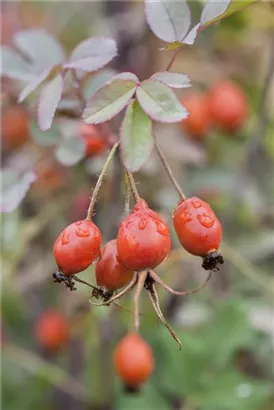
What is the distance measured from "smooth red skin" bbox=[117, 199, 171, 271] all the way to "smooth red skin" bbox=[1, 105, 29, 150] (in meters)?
0.93

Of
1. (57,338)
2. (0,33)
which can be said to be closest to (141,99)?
(57,338)

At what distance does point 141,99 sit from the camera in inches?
27.8

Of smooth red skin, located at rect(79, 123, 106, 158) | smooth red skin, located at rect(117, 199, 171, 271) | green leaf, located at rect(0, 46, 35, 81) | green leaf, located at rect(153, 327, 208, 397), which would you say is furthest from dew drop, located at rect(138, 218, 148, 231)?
green leaf, located at rect(153, 327, 208, 397)

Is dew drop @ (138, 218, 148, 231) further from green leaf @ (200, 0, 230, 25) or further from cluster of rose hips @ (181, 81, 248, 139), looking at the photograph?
cluster of rose hips @ (181, 81, 248, 139)

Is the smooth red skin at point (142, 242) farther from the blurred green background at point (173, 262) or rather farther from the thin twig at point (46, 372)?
the thin twig at point (46, 372)

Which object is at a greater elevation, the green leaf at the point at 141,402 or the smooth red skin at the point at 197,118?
the smooth red skin at the point at 197,118

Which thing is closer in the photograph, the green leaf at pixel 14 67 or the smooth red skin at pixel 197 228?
the smooth red skin at pixel 197 228

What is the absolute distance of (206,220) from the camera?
2.32 ft

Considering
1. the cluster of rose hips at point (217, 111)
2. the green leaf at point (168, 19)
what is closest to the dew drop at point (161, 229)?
the green leaf at point (168, 19)

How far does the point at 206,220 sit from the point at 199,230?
0.04 ft

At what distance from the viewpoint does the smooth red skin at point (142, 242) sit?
2.17 ft

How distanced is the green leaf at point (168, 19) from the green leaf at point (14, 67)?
0.21m

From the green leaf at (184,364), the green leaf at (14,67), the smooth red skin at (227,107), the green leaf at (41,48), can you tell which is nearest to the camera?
the green leaf at (14,67)

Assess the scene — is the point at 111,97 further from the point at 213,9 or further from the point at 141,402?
the point at 141,402
